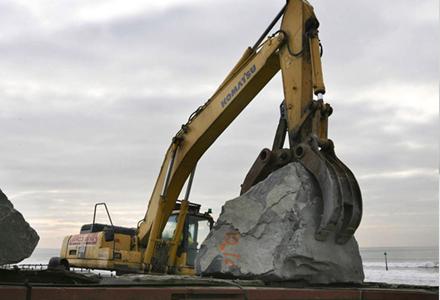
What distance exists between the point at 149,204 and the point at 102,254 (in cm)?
112

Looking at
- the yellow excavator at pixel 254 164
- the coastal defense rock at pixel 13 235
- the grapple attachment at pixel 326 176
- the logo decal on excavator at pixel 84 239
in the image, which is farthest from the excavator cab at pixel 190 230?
the coastal defense rock at pixel 13 235

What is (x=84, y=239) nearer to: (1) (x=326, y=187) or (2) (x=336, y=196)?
(1) (x=326, y=187)

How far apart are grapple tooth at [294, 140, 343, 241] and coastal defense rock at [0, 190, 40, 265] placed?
2586mm

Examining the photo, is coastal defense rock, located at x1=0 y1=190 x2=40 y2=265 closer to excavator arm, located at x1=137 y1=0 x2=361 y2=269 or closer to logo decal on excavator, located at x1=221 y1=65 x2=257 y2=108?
excavator arm, located at x1=137 y1=0 x2=361 y2=269

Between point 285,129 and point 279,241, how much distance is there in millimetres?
1677

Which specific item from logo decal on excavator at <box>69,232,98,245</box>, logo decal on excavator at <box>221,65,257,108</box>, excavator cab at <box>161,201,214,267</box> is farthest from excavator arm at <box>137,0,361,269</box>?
logo decal on excavator at <box>69,232,98,245</box>

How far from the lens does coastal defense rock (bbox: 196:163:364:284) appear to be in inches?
184

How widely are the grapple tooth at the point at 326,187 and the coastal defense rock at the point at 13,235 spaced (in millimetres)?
2586

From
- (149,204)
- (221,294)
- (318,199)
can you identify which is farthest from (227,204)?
(149,204)

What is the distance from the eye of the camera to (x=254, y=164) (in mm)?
5781

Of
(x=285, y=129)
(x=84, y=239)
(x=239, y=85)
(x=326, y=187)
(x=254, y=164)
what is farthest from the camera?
(x=84, y=239)

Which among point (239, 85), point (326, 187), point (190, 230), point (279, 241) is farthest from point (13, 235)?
point (190, 230)

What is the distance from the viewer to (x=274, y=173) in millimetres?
5297

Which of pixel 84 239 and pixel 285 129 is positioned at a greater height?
pixel 285 129
